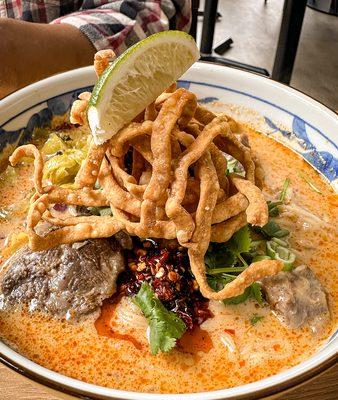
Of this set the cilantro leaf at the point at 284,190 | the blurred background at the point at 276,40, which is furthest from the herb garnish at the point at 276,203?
the blurred background at the point at 276,40

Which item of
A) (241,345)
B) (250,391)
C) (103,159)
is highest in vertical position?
(103,159)

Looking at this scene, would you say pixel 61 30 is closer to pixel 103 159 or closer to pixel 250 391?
pixel 103 159

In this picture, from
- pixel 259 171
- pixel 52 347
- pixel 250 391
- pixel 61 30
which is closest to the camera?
pixel 250 391

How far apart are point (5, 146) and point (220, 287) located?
94 cm

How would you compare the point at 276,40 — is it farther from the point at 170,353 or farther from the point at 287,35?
the point at 170,353

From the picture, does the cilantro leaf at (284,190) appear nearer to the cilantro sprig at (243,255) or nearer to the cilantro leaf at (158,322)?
the cilantro sprig at (243,255)

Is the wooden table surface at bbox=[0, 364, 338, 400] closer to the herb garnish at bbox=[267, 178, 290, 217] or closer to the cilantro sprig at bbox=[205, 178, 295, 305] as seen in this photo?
the cilantro sprig at bbox=[205, 178, 295, 305]

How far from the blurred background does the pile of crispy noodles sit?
10.5ft

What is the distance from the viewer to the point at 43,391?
3.93 feet

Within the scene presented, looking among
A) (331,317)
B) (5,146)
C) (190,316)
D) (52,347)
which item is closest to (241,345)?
(190,316)

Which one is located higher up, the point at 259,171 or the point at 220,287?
the point at 259,171

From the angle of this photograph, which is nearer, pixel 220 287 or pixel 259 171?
pixel 220 287

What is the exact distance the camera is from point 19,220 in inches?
61.6

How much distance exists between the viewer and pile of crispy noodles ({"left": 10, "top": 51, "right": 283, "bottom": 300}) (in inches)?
45.9
